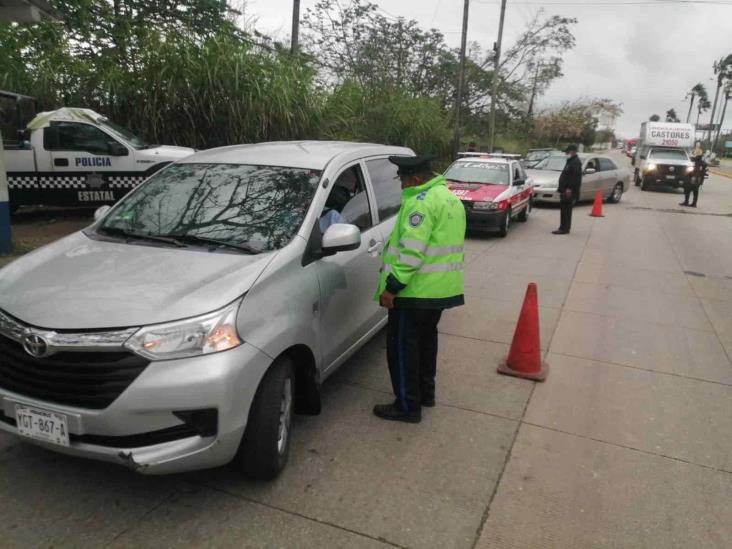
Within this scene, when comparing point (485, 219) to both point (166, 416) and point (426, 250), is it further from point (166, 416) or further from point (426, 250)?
point (166, 416)

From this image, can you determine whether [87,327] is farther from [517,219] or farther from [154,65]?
[517,219]

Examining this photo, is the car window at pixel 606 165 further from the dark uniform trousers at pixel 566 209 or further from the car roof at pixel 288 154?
the car roof at pixel 288 154

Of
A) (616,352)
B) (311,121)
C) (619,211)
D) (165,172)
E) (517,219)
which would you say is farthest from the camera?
(619,211)

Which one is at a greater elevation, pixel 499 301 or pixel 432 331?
pixel 432 331

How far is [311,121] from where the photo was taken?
12.2 metres

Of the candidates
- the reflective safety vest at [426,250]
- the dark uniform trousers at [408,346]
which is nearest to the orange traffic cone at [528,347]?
the dark uniform trousers at [408,346]

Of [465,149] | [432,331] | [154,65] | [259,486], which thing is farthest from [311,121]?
[465,149]

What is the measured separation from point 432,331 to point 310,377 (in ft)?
3.09

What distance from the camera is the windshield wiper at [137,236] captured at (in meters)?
3.39

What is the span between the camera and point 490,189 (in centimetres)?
1114

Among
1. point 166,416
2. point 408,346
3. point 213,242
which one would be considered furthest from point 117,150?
point 166,416

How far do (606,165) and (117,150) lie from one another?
14.2 m

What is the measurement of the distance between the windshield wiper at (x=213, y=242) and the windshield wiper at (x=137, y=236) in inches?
1.7

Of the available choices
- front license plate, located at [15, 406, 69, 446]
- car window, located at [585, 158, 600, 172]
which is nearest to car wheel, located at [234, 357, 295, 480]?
front license plate, located at [15, 406, 69, 446]
